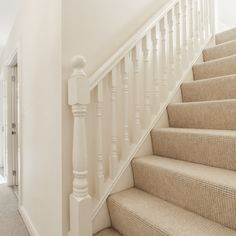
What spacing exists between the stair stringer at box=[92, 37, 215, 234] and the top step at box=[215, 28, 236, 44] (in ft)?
1.62

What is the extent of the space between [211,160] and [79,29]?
113 centimetres

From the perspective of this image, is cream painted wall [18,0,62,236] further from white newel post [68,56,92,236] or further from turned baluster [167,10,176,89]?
turned baluster [167,10,176,89]

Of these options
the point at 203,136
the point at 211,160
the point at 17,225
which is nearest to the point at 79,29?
the point at 203,136

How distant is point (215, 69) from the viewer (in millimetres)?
2010

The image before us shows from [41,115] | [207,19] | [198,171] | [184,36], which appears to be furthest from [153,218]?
[207,19]

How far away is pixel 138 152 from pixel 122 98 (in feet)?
1.35

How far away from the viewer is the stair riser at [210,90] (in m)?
1.70

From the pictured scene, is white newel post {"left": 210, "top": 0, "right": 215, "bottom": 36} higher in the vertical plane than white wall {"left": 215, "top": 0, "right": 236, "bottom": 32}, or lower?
lower

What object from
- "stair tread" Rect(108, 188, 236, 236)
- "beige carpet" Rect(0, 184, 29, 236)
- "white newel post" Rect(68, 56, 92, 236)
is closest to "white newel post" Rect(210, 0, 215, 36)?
"white newel post" Rect(68, 56, 92, 236)

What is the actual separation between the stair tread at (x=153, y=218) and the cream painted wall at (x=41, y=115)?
1.18 ft

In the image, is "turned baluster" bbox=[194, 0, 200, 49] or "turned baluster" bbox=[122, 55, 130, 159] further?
"turned baluster" bbox=[194, 0, 200, 49]

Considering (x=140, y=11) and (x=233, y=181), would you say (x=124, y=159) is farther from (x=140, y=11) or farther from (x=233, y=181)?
(x=140, y=11)

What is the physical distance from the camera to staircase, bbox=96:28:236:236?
103 centimetres

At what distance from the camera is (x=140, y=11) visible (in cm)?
172
